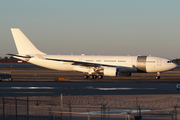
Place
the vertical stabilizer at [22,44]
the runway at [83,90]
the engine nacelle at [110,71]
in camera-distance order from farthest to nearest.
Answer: the vertical stabilizer at [22,44], the engine nacelle at [110,71], the runway at [83,90]

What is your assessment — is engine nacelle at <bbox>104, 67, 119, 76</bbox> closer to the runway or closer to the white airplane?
the white airplane

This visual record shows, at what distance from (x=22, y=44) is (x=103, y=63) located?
16.4 metres

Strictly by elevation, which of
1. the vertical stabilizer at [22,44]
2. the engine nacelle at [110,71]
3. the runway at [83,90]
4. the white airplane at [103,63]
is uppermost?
the vertical stabilizer at [22,44]

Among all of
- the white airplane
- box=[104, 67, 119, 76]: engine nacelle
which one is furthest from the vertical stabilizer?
box=[104, 67, 119, 76]: engine nacelle

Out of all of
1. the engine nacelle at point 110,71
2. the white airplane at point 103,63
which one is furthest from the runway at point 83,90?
the white airplane at point 103,63

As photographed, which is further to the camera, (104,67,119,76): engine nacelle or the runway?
(104,67,119,76): engine nacelle

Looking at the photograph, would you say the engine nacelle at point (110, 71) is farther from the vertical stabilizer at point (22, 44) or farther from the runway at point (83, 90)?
the vertical stabilizer at point (22, 44)

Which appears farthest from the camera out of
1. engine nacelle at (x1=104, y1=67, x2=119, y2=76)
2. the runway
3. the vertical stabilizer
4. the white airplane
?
the vertical stabilizer

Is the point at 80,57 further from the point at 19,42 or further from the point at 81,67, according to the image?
the point at 19,42

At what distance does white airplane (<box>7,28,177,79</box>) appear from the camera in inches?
1800

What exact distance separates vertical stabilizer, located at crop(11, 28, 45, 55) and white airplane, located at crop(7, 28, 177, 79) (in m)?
1.41

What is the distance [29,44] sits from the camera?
51406 millimetres

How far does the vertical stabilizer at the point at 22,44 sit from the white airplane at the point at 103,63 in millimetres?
1406

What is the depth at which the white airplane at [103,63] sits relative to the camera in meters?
45.7
